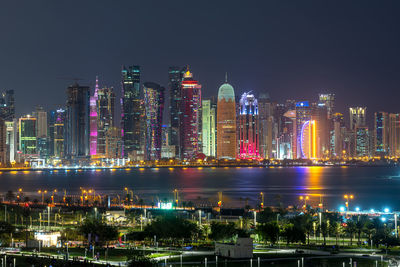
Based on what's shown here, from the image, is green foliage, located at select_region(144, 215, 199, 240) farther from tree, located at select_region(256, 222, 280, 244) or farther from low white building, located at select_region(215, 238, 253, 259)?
low white building, located at select_region(215, 238, 253, 259)

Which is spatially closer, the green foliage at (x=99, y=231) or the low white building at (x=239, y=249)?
the low white building at (x=239, y=249)

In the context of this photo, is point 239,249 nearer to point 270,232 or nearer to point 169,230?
point 270,232

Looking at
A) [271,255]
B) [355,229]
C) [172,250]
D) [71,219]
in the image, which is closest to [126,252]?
[172,250]

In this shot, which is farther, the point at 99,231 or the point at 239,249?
the point at 99,231

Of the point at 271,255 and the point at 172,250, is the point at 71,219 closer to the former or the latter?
the point at 172,250

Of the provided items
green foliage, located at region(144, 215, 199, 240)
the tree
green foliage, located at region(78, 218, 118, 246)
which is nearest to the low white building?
the tree

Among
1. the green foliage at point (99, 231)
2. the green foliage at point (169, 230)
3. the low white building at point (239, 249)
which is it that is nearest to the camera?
the low white building at point (239, 249)

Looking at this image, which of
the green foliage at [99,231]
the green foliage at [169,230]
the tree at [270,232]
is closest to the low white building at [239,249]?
the tree at [270,232]

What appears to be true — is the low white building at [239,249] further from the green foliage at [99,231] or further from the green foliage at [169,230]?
the green foliage at [99,231]

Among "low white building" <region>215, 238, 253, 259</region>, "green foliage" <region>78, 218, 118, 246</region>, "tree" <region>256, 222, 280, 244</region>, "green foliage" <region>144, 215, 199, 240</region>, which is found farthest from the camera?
"green foliage" <region>144, 215, 199, 240</region>

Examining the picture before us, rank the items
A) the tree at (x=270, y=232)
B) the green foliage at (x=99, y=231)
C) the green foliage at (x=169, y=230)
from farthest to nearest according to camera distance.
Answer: the green foliage at (x=169, y=230) → the tree at (x=270, y=232) → the green foliage at (x=99, y=231)

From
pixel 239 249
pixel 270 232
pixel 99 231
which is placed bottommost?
pixel 239 249

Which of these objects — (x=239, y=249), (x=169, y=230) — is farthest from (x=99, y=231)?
(x=239, y=249)
